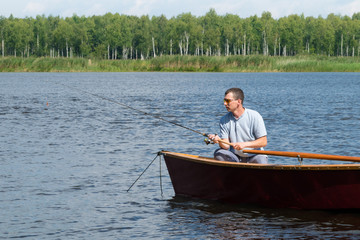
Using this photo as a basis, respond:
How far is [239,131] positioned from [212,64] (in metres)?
76.1

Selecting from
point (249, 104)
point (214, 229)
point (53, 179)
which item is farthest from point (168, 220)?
point (249, 104)

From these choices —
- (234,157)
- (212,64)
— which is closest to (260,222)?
(234,157)

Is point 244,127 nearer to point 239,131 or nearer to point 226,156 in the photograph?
point 239,131

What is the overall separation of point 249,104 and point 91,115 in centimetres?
1094

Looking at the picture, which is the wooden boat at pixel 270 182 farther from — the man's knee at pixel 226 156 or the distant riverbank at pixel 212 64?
the distant riverbank at pixel 212 64

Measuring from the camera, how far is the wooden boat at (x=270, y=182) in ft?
29.2

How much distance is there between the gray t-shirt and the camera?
9.63 m

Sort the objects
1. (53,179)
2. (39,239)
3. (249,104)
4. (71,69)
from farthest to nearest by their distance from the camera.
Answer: (71,69)
(249,104)
(53,179)
(39,239)

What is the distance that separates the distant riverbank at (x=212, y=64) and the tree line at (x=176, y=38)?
46210mm

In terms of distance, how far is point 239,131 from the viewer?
9.70 m

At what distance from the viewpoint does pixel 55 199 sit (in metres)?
10.9

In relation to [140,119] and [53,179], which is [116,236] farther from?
[140,119]

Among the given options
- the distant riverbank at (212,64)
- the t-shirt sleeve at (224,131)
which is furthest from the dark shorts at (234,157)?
the distant riverbank at (212,64)

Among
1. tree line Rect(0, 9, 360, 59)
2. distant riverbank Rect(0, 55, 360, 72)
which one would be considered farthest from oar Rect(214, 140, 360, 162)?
tree line Rect(0, 9, 360, 59)
